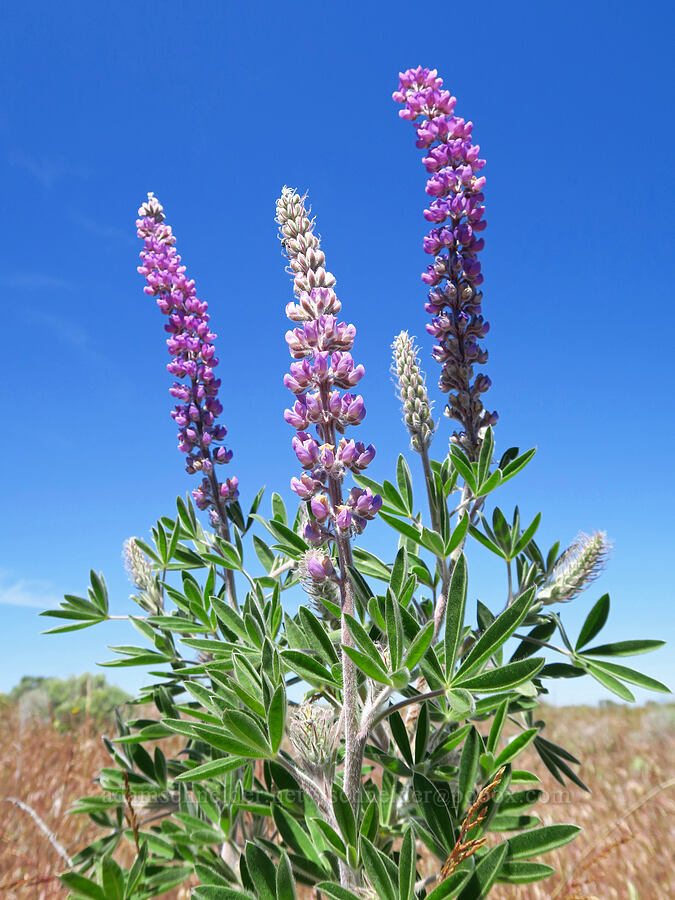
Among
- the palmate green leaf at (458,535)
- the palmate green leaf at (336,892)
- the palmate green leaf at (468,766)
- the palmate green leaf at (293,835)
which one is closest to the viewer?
the palmate green leaf at (336,892)

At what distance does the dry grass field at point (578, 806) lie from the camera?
259cm

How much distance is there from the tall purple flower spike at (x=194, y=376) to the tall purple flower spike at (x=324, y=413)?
1.67m

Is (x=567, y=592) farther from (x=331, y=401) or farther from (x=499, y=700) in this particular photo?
(x=331, y=401)

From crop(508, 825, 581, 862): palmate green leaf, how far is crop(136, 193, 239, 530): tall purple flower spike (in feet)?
6.65

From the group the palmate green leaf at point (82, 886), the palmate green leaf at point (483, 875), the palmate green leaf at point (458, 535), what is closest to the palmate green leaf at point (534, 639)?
the palmate green leaf at point (458, 535)

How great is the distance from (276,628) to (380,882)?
0.92 meters

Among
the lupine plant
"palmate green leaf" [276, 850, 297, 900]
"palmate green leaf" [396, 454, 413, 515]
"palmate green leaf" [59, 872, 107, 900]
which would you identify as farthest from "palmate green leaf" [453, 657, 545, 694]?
"palmate green leaf" [59, 872, 107, 900]

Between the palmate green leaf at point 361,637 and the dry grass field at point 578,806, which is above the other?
the palmate green leaf at point 361,637

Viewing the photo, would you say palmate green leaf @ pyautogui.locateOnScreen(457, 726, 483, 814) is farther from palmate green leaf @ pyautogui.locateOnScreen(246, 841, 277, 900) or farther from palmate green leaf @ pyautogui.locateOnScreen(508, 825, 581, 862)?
palmate green leaf @ pyautogui.locateOnScreen(246, 841, 277, 900)

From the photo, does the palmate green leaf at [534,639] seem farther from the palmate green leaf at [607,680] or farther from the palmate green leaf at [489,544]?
the palmate green leaf at [489,544]

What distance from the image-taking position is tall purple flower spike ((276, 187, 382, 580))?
1.68 meters

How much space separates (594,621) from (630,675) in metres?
0.20

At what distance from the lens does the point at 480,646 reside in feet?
5.69

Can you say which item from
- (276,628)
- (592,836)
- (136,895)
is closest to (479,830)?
(276,628)
